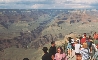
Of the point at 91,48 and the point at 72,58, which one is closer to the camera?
the point at 91,48

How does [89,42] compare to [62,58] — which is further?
[89,42]

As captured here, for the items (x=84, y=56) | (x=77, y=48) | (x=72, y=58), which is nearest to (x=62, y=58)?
(x=84, y=56)

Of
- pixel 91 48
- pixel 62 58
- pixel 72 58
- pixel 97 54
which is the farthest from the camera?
pixel 72 58

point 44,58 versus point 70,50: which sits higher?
point 44,58

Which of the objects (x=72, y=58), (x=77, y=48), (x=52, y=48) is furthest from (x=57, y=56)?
(x=72, y=58)

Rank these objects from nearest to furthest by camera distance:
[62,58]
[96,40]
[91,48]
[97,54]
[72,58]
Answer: [62,58]
[97,54]
[91,48]
[96,40]
[72,58]

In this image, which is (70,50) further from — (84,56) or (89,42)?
(84,56)

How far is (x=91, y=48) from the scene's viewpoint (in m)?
15.9

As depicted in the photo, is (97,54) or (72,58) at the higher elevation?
(97,54)

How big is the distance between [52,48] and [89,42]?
3.75 metres

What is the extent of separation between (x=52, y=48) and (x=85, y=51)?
78.7 inches

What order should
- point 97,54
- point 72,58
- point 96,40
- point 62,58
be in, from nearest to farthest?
point 62,58, point 97,54, point 96,40, point 72,58

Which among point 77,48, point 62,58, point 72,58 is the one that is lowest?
point 72,58

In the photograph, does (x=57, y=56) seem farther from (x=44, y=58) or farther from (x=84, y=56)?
(x=84, y=56)
